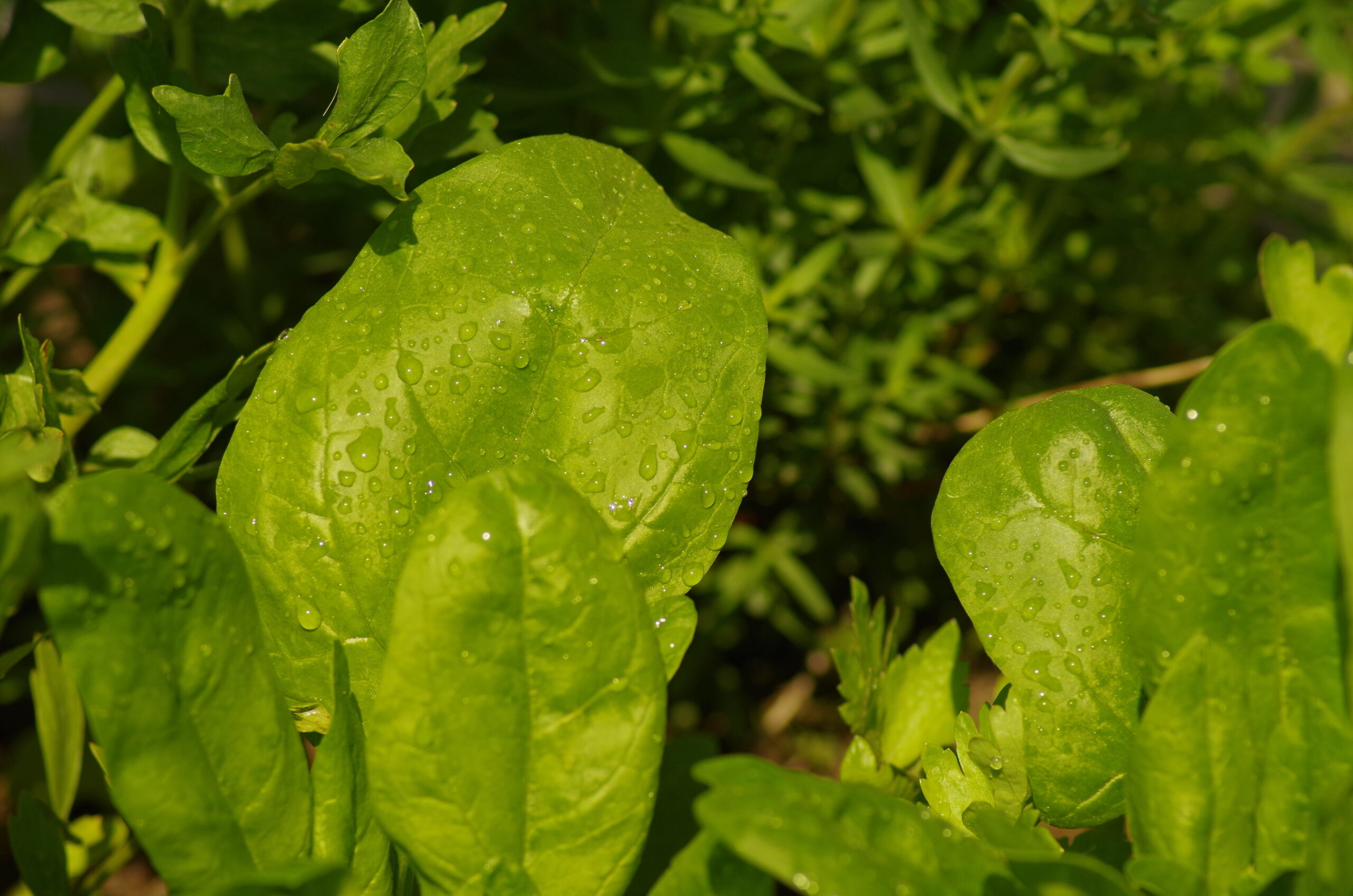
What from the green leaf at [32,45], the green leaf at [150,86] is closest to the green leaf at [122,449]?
the green leaf at [150,86]

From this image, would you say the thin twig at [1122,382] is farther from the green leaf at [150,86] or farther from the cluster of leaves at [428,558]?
the green leaf at [150,86]

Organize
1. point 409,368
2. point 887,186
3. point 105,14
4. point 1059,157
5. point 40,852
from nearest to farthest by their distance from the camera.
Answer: point 409,368, point 40,852, point 105,14, point 1059,157, point 887,186

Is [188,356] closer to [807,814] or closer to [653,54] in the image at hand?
[653,54]

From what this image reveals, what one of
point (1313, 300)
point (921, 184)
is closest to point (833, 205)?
point (921, 184)

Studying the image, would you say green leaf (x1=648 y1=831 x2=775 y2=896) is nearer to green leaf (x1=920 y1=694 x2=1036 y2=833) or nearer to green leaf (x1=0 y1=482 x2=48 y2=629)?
green leaf (x1=920 y1=694 x2=1036 y2=833)

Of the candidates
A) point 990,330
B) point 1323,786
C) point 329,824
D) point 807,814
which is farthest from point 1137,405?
point 990,330

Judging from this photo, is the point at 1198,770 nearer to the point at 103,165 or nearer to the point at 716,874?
the point at 716,874
